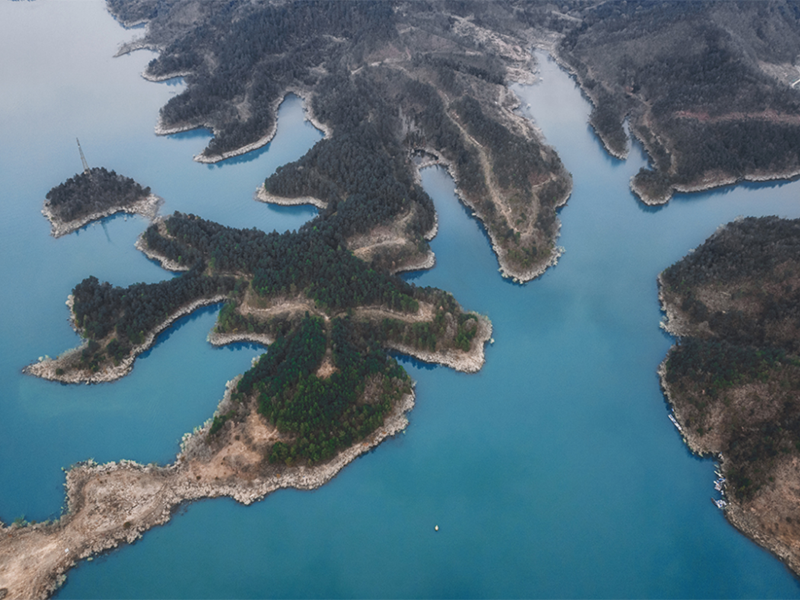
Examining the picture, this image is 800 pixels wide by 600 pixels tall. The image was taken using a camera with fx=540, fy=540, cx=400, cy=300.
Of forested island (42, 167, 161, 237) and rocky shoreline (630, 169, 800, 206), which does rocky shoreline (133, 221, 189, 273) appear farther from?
rocky shoreline (630, 169, 800, 206)

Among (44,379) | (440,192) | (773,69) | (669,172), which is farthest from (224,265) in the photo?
(773,69)

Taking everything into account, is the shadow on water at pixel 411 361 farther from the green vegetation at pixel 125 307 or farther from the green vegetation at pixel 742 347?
the green vegetation at pixel 742 347

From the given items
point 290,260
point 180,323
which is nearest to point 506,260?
point 290,260

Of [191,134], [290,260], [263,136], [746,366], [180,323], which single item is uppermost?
[290,260]

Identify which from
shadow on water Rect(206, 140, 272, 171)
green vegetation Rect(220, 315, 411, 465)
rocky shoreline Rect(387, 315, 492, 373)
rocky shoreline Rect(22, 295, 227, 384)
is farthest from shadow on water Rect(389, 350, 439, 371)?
shadow on water Rect(206, 140, 272, 171)

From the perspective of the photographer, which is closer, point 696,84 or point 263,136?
point 263,136

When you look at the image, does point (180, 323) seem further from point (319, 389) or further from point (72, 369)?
point (319, 389)
